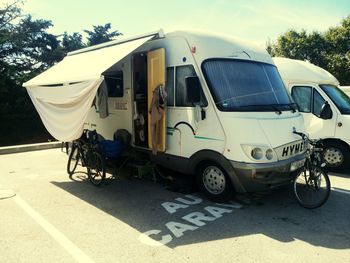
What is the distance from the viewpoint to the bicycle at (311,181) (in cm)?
615

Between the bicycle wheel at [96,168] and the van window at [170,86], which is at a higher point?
the van window at [170,86]

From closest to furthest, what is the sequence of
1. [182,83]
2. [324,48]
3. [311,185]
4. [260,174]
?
[260,174]
[311,185]
[182,83]
[324,48]

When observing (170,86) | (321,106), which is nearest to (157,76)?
(170,86)

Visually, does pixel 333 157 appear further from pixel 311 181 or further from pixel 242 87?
pixel 242 87

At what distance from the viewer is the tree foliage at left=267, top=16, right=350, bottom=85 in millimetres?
24531

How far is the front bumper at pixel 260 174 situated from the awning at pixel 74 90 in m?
2.66

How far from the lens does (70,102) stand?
7113 mm

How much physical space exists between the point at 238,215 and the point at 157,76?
2.87 meters

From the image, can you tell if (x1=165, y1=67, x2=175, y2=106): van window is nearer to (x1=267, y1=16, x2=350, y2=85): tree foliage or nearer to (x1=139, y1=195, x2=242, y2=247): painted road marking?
(x1=139, y1=195, x2=242, y2=247): painted road marking

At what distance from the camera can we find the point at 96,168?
7430mm

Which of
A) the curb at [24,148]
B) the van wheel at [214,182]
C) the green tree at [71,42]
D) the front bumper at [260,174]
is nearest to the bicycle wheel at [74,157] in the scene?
the van wheel at [214,182]

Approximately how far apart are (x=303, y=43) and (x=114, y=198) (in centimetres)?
2280

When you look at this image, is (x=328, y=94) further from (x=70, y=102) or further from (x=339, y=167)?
(x=70, y=102)

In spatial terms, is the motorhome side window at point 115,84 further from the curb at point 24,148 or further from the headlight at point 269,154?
the curb at point 24,148
